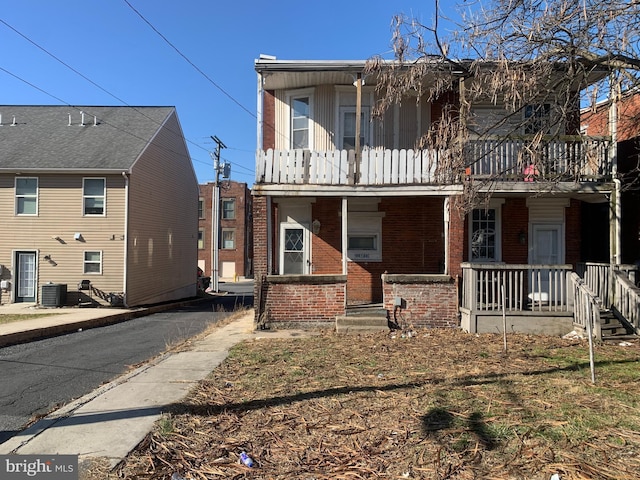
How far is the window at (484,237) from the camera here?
12227 millimetres

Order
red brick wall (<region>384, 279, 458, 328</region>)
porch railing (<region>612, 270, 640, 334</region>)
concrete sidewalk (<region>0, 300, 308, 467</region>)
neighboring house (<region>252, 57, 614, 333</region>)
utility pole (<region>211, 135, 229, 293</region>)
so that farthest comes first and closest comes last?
1. utility pole (<region>211, 135, 229, 293</region>)
2. neighboring house (<region>252, 57, 614, 333</region>)
3. red brick wall (<region>384, 279, 458, 328</region>)
4. porch railing (<region>612, 270, 640, 334</region>)
5. concrete sidewalk (<region>0, 300, 308, 467</region>)

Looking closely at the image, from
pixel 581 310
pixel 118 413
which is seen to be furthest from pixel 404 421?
pixel 581 310

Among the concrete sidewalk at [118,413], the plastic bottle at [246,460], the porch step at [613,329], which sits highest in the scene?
the porch step at [613,329]

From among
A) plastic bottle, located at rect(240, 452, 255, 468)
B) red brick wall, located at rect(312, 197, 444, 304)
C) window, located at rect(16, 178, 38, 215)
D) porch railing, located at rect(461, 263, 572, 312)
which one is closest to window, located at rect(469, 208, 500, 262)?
red brick wall, located at rect(312, 197, 444, 304)

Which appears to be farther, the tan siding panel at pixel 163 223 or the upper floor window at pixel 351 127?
the tan siding panel at pixel 163 223

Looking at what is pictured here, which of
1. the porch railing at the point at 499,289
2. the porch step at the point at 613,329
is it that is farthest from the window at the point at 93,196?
the porch step at the point at 613,329

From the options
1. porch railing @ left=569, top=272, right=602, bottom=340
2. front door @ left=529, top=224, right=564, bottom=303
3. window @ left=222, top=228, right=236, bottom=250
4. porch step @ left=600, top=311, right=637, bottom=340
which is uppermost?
window @ left=222, top=228, right=236, bottom=250

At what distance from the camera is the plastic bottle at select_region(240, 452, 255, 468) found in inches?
137

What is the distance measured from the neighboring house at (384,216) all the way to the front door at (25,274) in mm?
12310

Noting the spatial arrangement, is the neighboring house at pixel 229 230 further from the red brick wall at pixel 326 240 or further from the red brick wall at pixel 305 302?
the red brick wall at pixel 305 302

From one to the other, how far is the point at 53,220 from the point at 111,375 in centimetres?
1427

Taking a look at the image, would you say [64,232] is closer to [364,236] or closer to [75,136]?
[75,136]

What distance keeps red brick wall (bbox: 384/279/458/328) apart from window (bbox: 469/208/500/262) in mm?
2540

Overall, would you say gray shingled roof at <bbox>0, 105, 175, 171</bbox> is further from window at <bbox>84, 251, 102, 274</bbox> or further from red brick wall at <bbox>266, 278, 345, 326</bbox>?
red brick wall at <bbox>266, 278, 345, 326</bbox>
